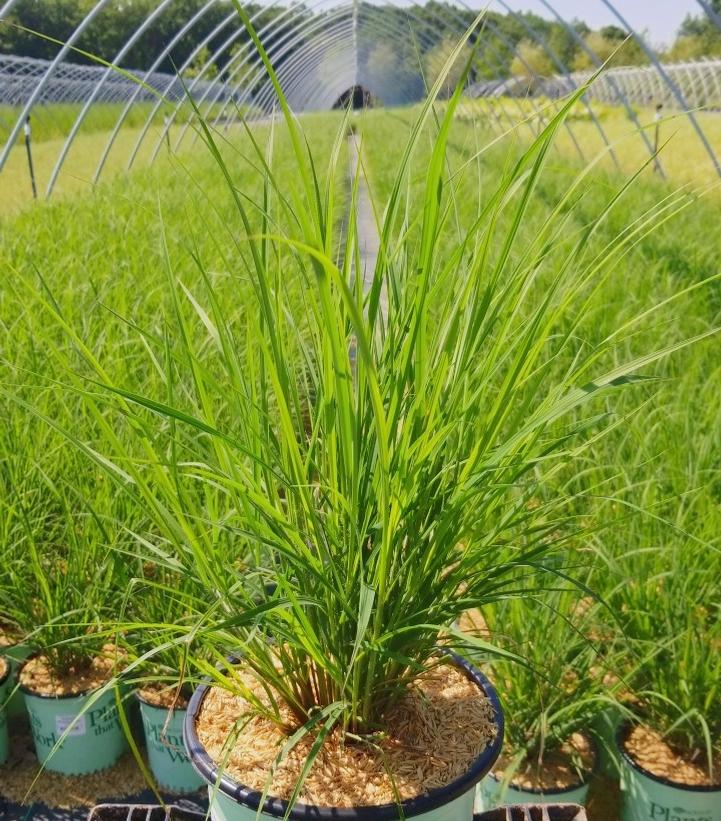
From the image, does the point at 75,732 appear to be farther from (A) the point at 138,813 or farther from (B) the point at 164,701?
(A) the point at 138,813

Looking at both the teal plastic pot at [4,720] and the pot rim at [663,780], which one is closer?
the pot rim at [663,780]

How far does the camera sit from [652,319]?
3.07 meters

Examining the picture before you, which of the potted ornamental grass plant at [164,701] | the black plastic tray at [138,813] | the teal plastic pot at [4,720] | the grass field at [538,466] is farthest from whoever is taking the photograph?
the teal plastic pot at [4,720]

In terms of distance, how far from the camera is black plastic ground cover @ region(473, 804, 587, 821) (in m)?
1.24

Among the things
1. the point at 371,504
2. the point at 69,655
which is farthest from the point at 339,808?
the point at 69,655

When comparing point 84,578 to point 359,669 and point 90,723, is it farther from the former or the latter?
point 359,669

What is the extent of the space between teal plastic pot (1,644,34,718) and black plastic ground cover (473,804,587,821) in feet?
3.11

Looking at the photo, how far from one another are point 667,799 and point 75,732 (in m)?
1.06

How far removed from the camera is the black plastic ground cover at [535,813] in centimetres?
124

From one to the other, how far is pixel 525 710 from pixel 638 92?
93.7ft

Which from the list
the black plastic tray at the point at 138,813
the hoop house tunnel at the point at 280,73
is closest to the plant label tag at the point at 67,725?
the black plastic tray at the point at 138,813

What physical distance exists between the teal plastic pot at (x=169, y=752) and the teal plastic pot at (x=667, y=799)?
78 centimetres

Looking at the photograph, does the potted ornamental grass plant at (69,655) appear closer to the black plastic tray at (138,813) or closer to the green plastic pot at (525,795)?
the black plastic tray at (138,813)

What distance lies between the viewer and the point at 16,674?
1748 mm
